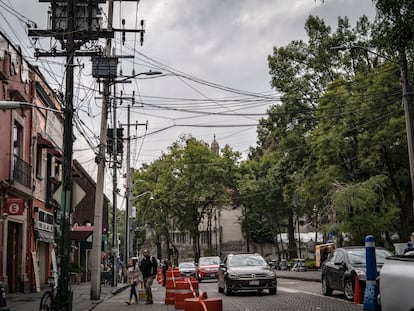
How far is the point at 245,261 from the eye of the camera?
851 inches

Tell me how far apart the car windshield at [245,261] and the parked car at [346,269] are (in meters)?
2.82

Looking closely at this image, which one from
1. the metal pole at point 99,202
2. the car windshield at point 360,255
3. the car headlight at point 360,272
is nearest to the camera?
the car headlight at point 360,272

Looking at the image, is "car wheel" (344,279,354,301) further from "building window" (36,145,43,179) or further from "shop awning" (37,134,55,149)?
"building window" (36,145,43,179)

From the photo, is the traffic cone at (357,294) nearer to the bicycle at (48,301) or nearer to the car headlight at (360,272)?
the car headlight at (360,272)

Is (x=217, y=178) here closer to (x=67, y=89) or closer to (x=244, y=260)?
(x=244, y=260)

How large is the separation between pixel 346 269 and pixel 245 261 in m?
5.10

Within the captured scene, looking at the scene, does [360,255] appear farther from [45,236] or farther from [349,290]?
[45,236]

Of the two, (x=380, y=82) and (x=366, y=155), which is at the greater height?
(x=380, y=82)

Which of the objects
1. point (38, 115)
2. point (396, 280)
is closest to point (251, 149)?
point (38, 115)

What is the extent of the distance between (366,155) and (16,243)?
1760 cm

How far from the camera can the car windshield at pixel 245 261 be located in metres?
21.3

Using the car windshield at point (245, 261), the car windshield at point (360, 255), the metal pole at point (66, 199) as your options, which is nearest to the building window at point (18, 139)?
the metal pole at point (66, 199)

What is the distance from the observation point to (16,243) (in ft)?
77.5

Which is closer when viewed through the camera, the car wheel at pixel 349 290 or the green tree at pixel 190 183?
the car wheel at pixel 349 290
